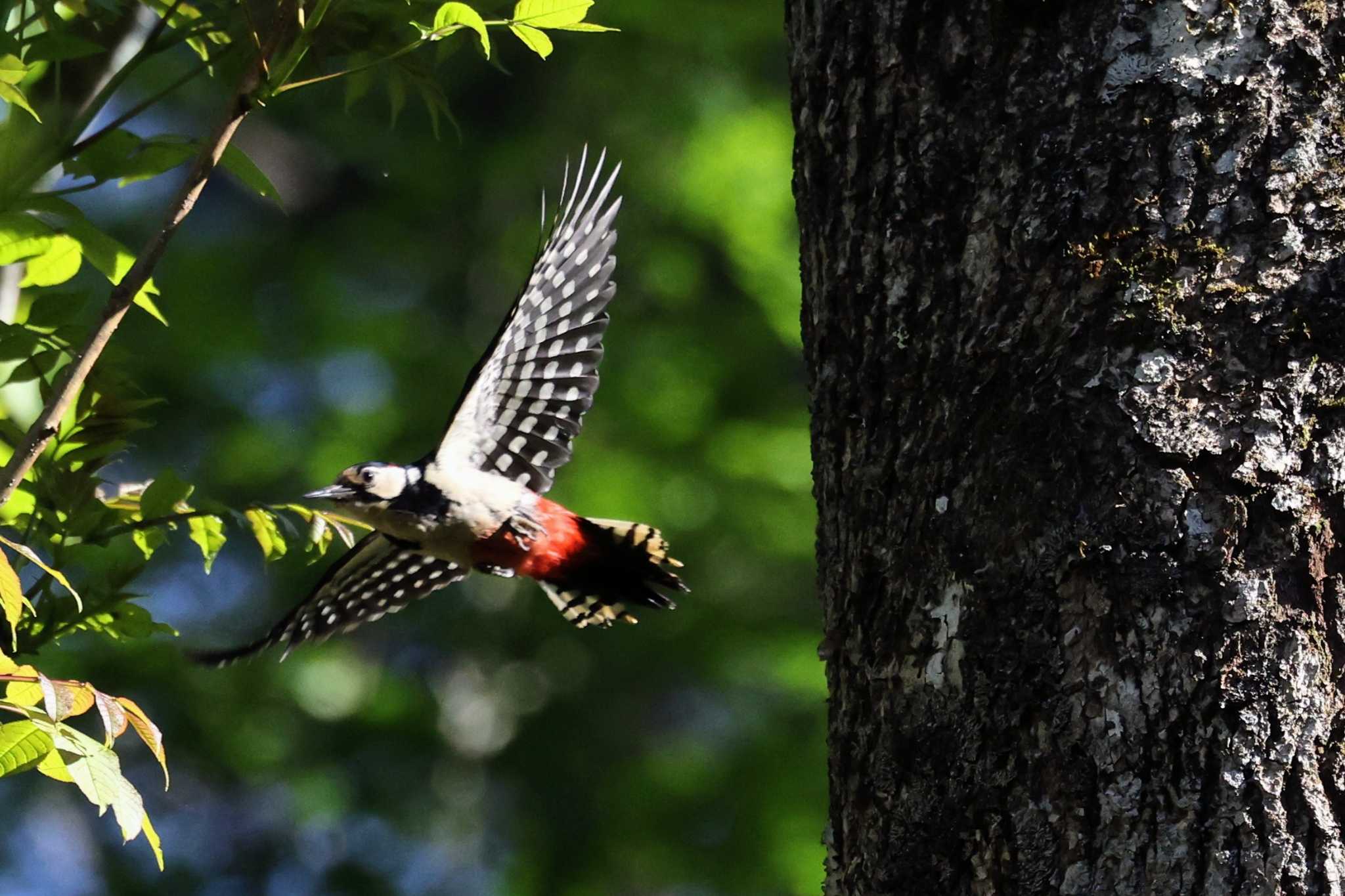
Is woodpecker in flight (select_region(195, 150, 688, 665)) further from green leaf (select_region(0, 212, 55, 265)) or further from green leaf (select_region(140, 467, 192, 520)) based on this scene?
green leaf (select_region(0, 212, 55, 265))

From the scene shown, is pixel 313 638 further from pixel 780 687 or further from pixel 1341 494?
pixel 780 687

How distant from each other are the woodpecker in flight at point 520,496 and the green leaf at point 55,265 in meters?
1.35

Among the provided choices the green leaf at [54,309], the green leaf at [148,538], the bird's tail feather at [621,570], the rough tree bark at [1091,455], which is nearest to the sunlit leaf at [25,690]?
the green leaf at [148,538]

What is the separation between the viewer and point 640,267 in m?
7.28

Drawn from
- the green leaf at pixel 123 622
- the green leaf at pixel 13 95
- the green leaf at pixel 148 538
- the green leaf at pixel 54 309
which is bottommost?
the green leaf at pixel 123 622

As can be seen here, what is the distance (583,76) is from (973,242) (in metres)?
6.11

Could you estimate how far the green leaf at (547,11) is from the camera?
174 cm

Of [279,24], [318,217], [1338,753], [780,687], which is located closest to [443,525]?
[279,24]

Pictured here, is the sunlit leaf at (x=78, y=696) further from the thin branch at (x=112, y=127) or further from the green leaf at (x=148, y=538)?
the thin branch at (x=112, y=127)

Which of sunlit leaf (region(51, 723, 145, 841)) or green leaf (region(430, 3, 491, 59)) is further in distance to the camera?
green leaf (region(430, 3, 491, 59))

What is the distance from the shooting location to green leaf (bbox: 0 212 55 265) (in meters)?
1.69

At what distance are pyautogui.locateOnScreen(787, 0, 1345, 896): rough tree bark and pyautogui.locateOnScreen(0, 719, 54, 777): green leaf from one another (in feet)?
2.96

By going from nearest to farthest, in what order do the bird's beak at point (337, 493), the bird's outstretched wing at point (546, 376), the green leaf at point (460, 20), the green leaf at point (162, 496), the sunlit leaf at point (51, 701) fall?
the sunlit leaf at point (51, 701), the green leaf at point (460, 20), the green leaf at point (162, 496), the bird's beak at point (337, 493), the bird's outstretched wing at point (546, 376)

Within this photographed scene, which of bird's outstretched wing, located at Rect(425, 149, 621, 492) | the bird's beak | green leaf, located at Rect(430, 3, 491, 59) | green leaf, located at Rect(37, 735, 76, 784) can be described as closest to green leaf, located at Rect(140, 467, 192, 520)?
green leaf, located at Rect(37, 735, 76, 784)
